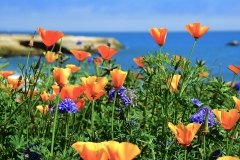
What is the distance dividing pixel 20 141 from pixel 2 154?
222 millimetres

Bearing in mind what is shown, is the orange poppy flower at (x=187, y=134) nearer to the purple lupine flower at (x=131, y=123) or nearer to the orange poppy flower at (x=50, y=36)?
the purple lupine flower at (x=131, y=123)

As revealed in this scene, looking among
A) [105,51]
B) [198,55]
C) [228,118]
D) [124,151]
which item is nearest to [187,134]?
[228,118]

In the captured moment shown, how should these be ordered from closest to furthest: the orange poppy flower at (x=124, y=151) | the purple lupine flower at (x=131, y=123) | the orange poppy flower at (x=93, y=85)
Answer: the orange poppy flower at (x=124, y=151), the orange poppy flower at (x=93, y=85), the purple lupine flower at (x=131, y=123)

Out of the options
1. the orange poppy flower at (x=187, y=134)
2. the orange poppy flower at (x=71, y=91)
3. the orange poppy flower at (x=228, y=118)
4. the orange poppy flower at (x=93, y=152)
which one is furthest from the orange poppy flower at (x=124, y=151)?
the orange poppy flower at (x=71, y=91)

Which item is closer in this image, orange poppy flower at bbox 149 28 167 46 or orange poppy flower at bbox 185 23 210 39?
orange poppy flower at bbox 149 28 167 46

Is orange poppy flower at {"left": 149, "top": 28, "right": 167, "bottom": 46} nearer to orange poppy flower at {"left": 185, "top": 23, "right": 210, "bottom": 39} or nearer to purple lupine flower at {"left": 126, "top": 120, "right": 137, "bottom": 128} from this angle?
orange poppy flower at {"left": 185, "top": 23, "right": 210, "bottom": 39}

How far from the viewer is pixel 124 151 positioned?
1.17 m

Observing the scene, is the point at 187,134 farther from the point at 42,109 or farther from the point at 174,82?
the point at 42,109

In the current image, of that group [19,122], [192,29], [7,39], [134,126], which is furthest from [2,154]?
[7,39]

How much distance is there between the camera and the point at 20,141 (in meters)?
2.14

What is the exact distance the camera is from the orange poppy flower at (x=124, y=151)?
1160 millimetres

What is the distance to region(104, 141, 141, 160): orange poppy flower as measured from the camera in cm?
116

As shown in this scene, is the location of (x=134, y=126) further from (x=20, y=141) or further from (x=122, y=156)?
(x=122, y=156)

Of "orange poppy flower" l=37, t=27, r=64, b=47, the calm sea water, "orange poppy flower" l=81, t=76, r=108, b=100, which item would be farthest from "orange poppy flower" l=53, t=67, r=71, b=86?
the calm sea water
